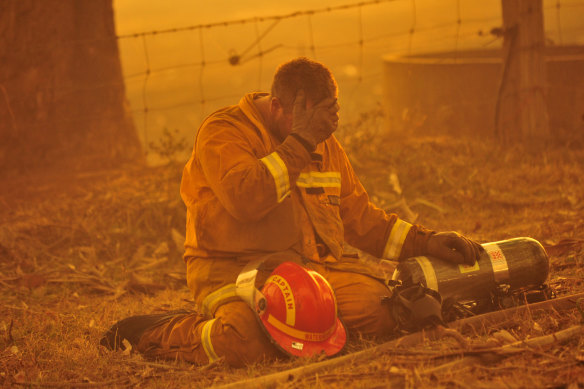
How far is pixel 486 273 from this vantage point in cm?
376

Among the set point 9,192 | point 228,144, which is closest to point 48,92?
point 9,192

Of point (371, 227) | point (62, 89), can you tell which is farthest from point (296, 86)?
point (62, 89)

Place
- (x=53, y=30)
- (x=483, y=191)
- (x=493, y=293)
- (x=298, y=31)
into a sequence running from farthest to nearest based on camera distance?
(x=298, y=31) < (x=53, y=30) < (x=483, y=191) < (x=493, y=293)

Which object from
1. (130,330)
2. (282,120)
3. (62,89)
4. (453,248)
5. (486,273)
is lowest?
(130,330)

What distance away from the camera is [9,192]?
7.61 meters

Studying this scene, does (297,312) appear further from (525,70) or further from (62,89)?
(62,89)

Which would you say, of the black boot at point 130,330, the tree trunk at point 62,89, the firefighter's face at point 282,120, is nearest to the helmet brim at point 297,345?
the black boot at point 130,330

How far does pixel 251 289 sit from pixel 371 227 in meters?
1.07

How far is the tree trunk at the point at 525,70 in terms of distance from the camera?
25.6 ft

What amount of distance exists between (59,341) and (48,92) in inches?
193

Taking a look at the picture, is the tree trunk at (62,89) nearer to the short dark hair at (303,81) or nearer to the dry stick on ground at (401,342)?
the short dark hair at (303,81)

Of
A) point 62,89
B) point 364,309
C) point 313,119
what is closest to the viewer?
point 313,119

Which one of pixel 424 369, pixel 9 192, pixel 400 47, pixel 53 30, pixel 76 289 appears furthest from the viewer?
pixel 400 47

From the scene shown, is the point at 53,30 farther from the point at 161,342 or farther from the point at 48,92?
the point at 161,342
